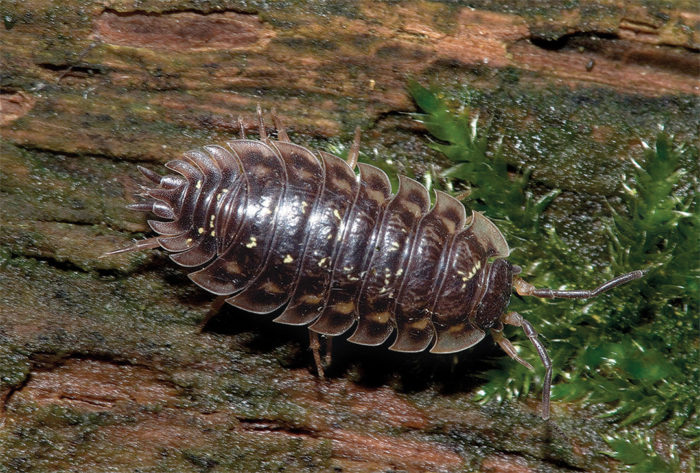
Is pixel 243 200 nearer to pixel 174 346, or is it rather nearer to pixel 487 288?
pixel 174 346

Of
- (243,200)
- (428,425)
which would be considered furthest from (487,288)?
(243,200)

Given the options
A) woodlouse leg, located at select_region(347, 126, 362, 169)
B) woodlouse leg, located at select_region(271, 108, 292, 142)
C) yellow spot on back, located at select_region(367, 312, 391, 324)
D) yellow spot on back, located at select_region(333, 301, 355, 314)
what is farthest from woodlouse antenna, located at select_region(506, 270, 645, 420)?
woodlouse leg, located at select_region(271, 108, 292, 142)

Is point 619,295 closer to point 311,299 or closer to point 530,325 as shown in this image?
point 530,325

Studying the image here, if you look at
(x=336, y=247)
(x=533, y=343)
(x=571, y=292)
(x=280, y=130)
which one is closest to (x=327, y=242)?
(x=336, y=247)

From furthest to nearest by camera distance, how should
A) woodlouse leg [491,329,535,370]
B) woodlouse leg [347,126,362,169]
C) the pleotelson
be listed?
woodlouse leg [347,126,362,169], woodlouse leg [491,329,535,370], the pleotelson

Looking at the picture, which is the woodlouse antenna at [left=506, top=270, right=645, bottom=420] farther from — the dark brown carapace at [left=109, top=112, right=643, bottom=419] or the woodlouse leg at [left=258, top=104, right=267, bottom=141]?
the woodlouse leg at [left=258, top=104, right=267, bottom=141]

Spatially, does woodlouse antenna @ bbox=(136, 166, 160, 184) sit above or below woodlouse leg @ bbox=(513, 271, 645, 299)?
above

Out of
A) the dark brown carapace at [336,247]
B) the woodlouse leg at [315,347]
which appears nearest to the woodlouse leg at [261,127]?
the dark brown carapace at [336,247]
